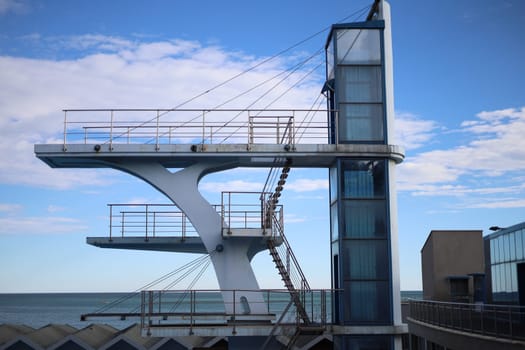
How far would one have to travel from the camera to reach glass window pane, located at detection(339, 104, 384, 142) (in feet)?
72.4

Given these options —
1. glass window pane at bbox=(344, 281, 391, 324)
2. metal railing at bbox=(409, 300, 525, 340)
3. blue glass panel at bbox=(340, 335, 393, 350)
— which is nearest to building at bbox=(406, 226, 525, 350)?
metal railing at bbox=(409, 300, 525, 340)

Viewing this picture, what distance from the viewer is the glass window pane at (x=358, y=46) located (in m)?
22.5

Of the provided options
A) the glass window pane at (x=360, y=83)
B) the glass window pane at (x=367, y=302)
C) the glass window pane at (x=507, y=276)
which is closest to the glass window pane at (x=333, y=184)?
the glass window pane at (x=360, y=83)

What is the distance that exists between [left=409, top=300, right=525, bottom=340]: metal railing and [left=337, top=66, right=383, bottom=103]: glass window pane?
23.9 feet

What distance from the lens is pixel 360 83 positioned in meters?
22.4

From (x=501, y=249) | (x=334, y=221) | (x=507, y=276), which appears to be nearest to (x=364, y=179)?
(x=334, y=221)

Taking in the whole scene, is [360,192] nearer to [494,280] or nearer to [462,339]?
[462,339]

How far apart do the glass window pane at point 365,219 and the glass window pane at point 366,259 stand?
24cm

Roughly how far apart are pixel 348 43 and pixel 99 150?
8.59 meters

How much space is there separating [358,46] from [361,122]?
8.24 feet

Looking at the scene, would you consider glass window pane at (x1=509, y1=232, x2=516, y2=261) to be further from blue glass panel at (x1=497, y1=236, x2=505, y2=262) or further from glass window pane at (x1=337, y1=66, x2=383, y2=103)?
glass window pane at (x1=337, y1=66, x2=383, y2=103)

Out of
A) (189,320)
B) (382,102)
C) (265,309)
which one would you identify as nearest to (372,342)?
(265,309)

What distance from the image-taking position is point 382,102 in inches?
Answer: 875

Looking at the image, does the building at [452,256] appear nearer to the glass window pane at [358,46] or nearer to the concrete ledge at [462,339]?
the concrete ledge at [462,339]
